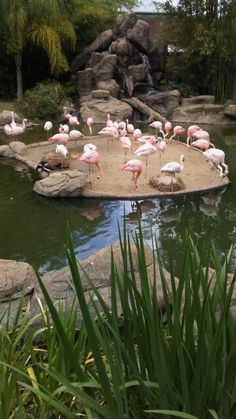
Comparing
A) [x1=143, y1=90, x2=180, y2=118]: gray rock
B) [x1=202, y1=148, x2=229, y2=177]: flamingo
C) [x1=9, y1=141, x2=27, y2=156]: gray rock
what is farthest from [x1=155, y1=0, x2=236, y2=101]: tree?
[x1=202, y1=148, x2=229, y2=177]: flamingo

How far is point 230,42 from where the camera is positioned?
1697 cm

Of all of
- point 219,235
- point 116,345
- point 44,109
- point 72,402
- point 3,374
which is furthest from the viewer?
point 44,109

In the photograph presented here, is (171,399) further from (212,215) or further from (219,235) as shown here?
(212,215)

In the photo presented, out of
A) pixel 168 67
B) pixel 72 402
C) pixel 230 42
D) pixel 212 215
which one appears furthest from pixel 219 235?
pixel 168 67

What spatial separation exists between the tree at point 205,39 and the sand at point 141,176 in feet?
25.0

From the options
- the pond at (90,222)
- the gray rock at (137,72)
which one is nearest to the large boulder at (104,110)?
the gray rock at (137,72)

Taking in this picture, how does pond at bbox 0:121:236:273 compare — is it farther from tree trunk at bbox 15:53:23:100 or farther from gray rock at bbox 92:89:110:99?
tree trunk at bbox 15:53:23:100

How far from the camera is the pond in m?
5.63

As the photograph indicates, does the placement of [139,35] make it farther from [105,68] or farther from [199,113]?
[199,113]

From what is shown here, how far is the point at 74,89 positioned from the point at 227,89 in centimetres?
573

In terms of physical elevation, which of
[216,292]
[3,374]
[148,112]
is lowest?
[148,112]

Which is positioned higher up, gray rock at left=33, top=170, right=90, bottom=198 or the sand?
gray rock at left=33, top=170, right=90, bottom=198

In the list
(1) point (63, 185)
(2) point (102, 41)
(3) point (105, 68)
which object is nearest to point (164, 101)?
(3) point (105, 68)

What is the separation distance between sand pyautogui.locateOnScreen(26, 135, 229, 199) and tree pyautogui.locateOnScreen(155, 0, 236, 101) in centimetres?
763
